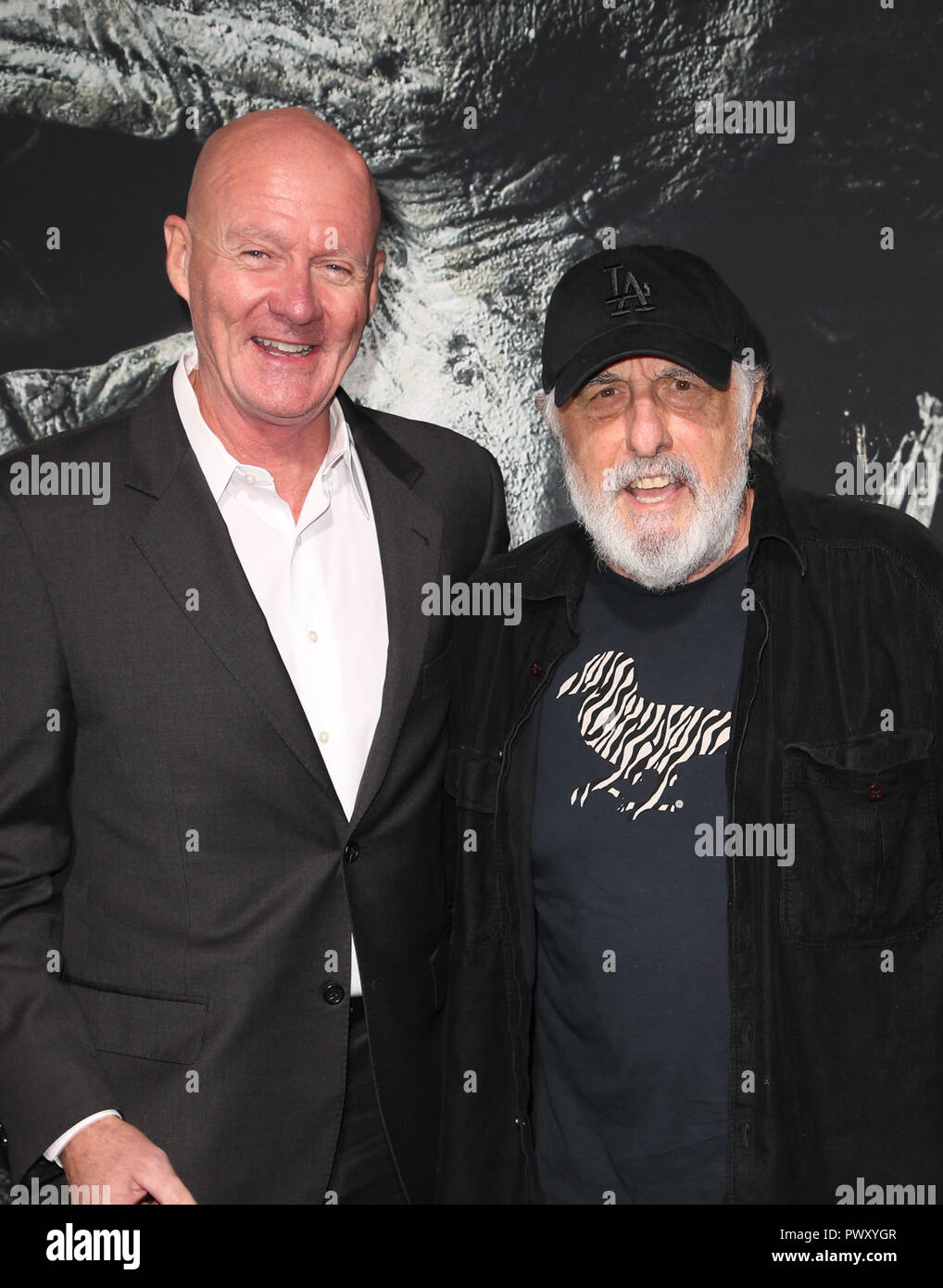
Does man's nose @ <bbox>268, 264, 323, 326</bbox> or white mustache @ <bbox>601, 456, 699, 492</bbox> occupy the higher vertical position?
man's nose @ <bbox>268, 264, 323, 326</bbox>

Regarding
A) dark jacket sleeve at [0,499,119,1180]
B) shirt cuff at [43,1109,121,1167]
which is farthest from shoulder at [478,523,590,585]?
shirt cuff at [43,1109,121,1167]

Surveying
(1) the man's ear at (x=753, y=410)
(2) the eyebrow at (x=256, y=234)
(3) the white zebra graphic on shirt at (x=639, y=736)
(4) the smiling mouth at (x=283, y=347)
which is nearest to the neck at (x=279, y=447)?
(4) the smiling mouth at (x=283, y=347)

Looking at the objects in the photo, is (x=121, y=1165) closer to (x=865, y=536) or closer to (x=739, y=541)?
(x=739, y=541)

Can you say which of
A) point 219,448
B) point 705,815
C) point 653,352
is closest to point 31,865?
point 219,448

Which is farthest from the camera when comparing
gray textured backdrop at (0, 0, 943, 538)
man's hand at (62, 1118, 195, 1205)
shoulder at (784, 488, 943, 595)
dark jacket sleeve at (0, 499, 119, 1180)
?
gray textured backdrop at (0, 0, 943, 538)

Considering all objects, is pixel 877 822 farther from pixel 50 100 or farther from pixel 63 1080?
pixel 50 100

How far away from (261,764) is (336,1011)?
0.40m

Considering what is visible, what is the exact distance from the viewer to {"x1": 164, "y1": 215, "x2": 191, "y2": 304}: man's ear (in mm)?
2062

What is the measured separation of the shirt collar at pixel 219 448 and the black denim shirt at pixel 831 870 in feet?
1.83

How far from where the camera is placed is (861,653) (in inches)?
73.1

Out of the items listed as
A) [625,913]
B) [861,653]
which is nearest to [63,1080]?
[625,913]

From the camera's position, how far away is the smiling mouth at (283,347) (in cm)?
195

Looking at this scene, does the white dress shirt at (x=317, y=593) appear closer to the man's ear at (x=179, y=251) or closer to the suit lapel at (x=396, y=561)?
the suit lapel at (x=396, y=561)

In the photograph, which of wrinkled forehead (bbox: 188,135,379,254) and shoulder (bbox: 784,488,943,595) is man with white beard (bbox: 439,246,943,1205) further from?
wrinkled forehead (bbox: 188,135,379,254)
